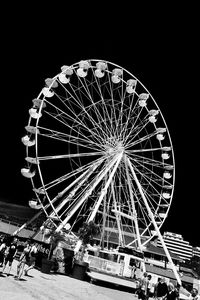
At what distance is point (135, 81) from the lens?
28.1 meters

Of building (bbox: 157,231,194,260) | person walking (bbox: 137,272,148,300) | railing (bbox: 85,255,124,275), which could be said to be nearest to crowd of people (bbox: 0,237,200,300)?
person walking (bbox: 137,272,148,300)

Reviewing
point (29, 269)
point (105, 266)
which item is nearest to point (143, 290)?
point (105, 266)

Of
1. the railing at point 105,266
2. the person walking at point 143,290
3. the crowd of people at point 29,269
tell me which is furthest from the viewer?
the railing at point 105,266

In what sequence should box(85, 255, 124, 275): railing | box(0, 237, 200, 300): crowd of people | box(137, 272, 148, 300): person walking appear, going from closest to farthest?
box(0, 237, 200, 300): crowd of people → box(137, 272, 148, 300): person walking → box(85, 255, 124, 275): railing

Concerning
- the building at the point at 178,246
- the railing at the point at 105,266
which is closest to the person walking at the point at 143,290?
the railing at the point at 105,266

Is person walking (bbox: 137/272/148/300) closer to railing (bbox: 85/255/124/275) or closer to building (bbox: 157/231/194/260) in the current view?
railing (bbox: 85/255/124/275)

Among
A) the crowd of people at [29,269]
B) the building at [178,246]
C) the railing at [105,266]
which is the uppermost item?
the crowd of people at [29,269]

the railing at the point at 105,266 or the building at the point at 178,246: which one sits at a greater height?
the railing at the point at 105,266

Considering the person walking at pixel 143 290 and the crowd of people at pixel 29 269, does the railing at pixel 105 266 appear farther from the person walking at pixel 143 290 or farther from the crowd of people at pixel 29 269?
the person walking at pixel 143 290

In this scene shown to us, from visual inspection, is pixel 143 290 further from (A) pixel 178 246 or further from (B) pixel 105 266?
(A) pixel 178 246

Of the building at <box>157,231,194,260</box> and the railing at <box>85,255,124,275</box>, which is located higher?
the railing at <box>85,255,124,275</box>

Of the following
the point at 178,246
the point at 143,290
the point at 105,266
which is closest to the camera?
the point at 143,290

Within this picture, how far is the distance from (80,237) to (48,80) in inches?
464

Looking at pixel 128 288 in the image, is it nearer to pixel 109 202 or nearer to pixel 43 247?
pixel 43 247
